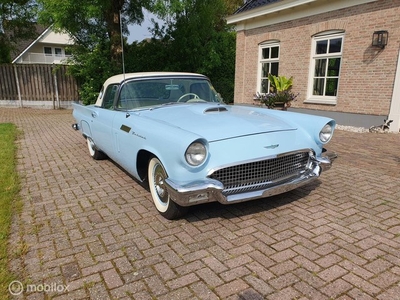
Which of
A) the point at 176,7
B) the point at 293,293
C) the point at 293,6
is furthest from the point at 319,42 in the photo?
the point at 293,293

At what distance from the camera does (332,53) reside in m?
9.16

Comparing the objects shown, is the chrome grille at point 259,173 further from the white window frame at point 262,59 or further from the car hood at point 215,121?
the white window frame at point 262,59

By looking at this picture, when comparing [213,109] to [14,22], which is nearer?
[213,109]

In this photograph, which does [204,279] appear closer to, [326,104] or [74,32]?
[326,104]

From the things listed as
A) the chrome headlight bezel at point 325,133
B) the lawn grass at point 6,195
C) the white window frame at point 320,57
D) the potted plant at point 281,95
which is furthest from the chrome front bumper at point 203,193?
the potted plant at point 281,95

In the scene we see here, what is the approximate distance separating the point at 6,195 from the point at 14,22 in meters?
19.8

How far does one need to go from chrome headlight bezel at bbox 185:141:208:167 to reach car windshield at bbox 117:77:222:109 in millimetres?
1542

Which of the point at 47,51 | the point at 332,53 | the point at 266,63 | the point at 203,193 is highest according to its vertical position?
the point at 47,51

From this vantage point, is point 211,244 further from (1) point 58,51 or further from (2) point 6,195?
(1) point 58,51

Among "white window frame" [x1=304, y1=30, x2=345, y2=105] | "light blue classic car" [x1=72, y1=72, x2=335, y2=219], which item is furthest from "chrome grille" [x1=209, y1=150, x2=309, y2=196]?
"white window frame" [x1=304, y1=30, x2=345, y2=105]

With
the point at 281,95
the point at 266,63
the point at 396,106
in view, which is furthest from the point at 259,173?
the point at 266,63

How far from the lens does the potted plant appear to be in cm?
1012

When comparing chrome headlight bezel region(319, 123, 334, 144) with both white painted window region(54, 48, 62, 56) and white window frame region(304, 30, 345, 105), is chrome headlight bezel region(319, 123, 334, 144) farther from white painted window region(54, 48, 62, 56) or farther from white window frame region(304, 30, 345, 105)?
white painted window region(54, 48, 62, 56)

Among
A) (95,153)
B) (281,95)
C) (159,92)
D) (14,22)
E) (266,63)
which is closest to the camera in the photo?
(159,92)
